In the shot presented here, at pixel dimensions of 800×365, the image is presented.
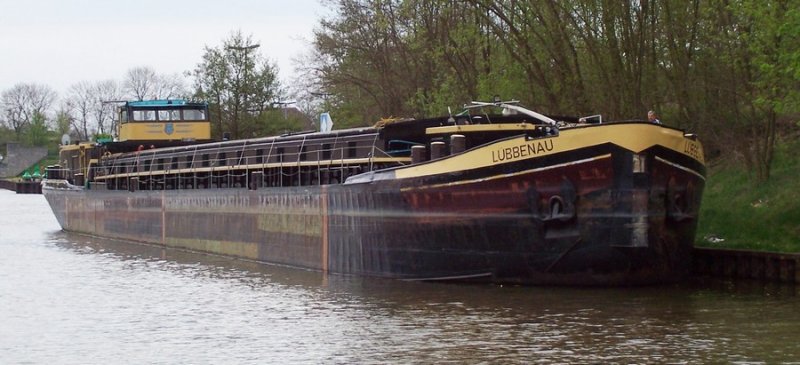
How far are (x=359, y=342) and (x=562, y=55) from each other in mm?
16936

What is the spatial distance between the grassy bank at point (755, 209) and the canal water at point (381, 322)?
8.55ft

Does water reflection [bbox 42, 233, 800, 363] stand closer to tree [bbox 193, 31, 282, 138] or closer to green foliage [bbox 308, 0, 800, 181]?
green foliage [bbox 308, 0, 800, 181]

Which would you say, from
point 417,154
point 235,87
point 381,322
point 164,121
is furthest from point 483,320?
point 235,87

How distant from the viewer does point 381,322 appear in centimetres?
2103

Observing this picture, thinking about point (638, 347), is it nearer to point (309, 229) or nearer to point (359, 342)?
point (359, 342)

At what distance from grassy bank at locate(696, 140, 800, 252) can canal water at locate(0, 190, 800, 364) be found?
2605 mm

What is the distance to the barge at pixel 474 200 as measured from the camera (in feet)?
73.4

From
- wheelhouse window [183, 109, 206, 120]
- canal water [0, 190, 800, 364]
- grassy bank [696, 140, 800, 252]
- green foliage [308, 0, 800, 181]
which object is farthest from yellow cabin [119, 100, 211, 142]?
grassy bank [696, 140, 800, 252]

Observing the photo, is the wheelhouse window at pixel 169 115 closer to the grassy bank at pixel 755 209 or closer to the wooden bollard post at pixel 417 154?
the grassy bank at pixel 755 209

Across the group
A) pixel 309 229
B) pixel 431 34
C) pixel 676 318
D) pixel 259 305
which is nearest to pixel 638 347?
pixel 676 318

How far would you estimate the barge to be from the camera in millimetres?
22375

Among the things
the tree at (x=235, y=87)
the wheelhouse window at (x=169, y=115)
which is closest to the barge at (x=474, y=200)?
the wheelhouse window at (x=169, y=115)

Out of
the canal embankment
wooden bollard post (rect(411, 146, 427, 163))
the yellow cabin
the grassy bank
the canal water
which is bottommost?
the canal water

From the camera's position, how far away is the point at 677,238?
23391mm
